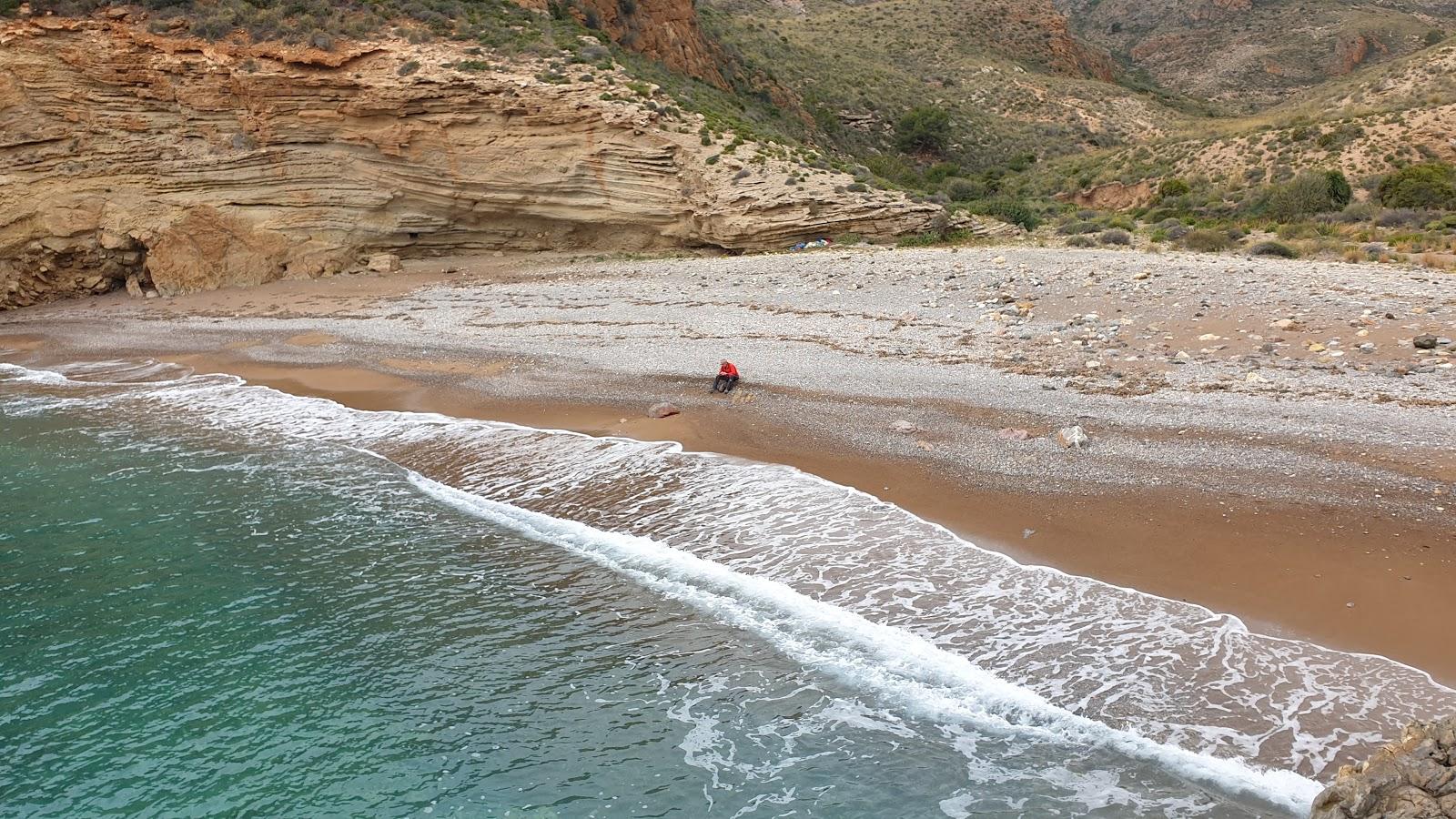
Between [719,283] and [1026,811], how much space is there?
47.8 feet

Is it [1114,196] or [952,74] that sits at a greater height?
[952,74]

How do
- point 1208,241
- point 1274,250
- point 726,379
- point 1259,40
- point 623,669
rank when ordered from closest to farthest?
point 623,669 → point 726,379 → point 1274,250 → point 1208,241 → point 1259,40

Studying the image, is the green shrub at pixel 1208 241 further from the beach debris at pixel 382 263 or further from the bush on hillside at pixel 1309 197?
the beach debris at pixel 382 263

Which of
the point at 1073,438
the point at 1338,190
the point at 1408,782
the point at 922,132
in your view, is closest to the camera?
the point at 1408,782

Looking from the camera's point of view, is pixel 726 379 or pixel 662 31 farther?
pixel 662 31

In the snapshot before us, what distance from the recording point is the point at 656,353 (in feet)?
46.3

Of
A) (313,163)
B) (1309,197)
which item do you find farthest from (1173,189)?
(313,163)

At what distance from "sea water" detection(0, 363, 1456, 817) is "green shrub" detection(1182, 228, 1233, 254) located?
14446mm

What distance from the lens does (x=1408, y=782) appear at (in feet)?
10.8

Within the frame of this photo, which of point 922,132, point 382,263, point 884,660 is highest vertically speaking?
point 922,132

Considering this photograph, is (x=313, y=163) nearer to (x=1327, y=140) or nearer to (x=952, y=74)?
(x=1327, y=140)

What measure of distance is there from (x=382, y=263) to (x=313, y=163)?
3005mm

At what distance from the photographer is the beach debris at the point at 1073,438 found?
348 inches

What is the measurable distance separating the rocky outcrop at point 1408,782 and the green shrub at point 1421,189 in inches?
995
